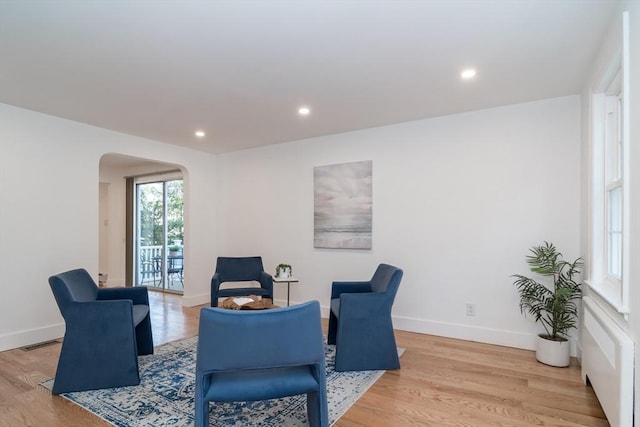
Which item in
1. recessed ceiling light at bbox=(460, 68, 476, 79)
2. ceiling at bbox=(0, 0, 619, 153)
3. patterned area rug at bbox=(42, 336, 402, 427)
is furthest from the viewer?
recessed ceiling light at bbox=(460, 68, 476, 79)

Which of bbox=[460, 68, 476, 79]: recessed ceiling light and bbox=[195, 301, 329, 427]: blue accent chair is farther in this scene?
bbox=[460, 68, 476, 79]: recessed ceiling light

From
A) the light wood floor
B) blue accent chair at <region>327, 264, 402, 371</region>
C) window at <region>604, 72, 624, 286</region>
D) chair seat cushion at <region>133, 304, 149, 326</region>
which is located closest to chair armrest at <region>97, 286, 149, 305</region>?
chair seat cushion at <region>133, 304, 149, 326</region>

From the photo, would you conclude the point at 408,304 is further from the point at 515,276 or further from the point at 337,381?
the point at 337,381

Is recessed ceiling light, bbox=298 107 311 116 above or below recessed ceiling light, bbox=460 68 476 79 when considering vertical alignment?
below

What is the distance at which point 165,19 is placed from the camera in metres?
2.08

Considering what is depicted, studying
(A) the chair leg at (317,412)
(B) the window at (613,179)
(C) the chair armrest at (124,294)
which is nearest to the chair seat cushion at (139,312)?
(C) the chair armrest at (124,294)

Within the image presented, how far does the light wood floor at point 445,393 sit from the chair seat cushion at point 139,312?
68 centimetres

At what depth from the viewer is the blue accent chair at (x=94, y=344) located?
2.58 m

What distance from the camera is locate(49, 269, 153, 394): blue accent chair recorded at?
8.46 ft

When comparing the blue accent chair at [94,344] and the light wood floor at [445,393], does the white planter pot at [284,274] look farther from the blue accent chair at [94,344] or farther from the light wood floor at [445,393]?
the blue accent chair at [94,344]

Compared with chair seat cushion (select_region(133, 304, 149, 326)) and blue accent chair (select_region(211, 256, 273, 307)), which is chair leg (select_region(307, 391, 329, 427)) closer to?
chair seat cushion (select_region(133, 304, 149, 326))

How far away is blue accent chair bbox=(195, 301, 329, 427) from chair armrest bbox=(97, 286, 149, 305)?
1.95 m

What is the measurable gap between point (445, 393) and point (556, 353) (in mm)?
1254

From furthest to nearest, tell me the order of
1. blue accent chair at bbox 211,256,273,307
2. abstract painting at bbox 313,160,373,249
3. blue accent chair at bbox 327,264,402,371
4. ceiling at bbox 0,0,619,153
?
blue accent chair at bbox 211,256,273,307 → abstract painting at bbox 313,160,373,249 → blue accent chair at bbox 327,264,402,371 → ceiling at bbox 0,0,619,153
